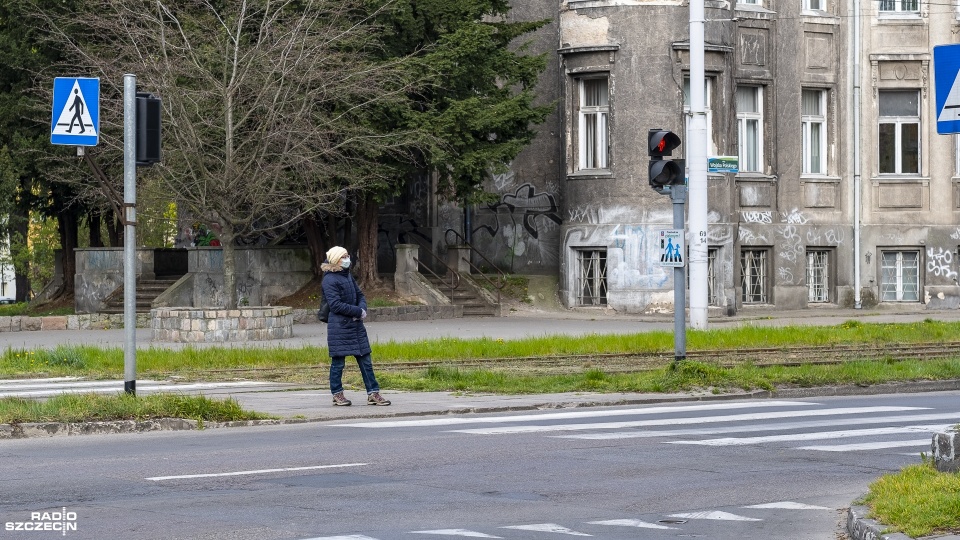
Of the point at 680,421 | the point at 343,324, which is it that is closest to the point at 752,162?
the point at 343,324

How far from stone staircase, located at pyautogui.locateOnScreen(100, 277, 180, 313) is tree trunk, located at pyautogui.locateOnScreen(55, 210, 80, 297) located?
3715 millimetres

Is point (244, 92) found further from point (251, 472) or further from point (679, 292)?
point (251, 472)

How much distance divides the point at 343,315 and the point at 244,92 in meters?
13.3

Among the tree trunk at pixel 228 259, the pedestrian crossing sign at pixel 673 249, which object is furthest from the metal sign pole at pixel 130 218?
the tree trunk at pixel 228 259

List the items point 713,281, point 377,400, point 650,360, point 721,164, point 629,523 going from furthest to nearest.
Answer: point 713,281 → point 721,164 → point 650,360 → point 377,400 → point 629,523

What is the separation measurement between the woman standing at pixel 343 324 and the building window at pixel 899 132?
82.4ft

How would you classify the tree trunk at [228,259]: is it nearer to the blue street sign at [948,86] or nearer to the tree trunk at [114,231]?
the tree trunk at [114,231]

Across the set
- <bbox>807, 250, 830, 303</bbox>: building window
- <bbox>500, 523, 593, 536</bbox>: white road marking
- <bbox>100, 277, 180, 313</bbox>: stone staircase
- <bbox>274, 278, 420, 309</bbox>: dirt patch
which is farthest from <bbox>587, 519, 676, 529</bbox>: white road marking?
<bbox>807, 250, 830, 303</bbox>: building window

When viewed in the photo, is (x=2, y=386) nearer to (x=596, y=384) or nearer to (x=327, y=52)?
(x=596, y=384)

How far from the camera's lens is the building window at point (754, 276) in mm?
36719

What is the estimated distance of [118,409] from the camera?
46.1ft

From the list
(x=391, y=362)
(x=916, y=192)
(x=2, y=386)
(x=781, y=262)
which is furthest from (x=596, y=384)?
(x=916, y=192)

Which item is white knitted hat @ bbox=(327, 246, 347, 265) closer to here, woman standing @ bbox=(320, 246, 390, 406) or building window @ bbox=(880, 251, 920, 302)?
woman standing @ bbox=(320, 246, 390, 406)

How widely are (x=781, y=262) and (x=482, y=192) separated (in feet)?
26.2
